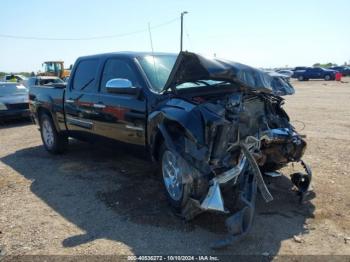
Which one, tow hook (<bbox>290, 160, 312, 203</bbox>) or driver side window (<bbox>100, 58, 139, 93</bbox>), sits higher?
driver side window (<bbox>100, 58, 139, 93</bbox>)

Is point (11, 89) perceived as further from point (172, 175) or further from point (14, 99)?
point (172, 175)

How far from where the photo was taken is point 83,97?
652 centimetres

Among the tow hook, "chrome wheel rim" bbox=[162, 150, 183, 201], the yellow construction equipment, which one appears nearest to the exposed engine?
"chrome wheel rim" bbox=[162, 150, 183, 201]

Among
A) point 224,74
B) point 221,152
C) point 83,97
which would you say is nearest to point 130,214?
point 221,152

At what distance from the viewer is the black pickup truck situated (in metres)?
4.04

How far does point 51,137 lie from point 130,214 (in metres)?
3.88

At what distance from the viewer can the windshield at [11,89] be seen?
13373 millimetres

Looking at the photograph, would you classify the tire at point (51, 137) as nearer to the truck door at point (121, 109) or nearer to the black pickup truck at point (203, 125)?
the truck door at point (121, 109)

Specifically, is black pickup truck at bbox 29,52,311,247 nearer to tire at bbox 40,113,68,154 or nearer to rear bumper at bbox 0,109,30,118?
tire at bbox 40,113,68,154

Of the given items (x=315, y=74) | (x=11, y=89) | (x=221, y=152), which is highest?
(x=221, y=152)

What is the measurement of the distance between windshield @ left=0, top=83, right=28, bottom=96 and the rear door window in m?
7.43

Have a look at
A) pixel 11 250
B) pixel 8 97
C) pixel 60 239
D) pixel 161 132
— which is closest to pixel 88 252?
pixel 60 239

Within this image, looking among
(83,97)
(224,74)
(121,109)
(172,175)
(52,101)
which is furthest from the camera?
(52,101)

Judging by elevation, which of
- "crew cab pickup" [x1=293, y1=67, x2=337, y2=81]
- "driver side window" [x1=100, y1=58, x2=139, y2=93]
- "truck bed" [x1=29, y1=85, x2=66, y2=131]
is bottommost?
"crew cab pickup" [x1=293, y1=67, x2=337, y2=81]
